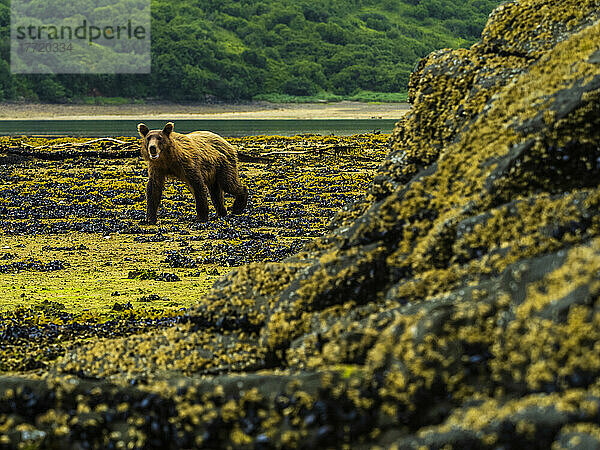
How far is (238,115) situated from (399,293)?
14861cm

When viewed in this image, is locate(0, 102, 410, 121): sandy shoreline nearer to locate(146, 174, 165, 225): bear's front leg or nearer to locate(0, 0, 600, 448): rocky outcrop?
locate(146, 174, 165, 225): bear's front leg

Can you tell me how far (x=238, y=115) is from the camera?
150750 mm

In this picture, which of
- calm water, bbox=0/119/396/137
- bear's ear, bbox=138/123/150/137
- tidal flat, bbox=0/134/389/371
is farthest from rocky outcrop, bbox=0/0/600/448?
calm water, bbox=0/119/396/137

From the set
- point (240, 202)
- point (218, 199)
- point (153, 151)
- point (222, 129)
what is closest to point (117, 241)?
point (153, 151)

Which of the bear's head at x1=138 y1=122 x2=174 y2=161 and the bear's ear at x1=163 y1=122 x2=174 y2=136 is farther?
the bear's ear at x1=163 y1=122 x2=174 y2=136

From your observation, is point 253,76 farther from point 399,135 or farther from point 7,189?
point 399,135

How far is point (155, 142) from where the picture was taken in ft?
59.5

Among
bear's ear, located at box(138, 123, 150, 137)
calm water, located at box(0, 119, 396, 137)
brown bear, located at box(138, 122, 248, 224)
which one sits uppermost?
bear's ear, located at box(138, 123, 150, 137)

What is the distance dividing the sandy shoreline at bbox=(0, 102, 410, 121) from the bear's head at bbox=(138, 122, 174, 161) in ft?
387

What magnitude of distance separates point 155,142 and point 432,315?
15.3m

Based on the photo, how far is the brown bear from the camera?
18.5m

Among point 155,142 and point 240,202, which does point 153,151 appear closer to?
point 155,142

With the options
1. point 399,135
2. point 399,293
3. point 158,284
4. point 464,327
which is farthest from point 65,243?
point 464,327

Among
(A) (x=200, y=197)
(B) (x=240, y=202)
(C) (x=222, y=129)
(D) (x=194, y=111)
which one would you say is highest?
(D) (x=194, y=111)
